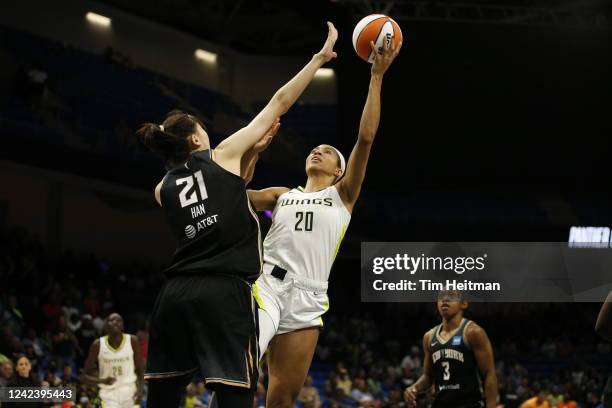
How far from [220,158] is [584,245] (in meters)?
20.4

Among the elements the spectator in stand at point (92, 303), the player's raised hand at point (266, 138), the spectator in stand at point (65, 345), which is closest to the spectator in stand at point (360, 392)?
the spectator in stand at point (65, 345)

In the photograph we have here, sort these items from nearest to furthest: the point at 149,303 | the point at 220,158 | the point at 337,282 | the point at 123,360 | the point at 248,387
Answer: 1. the point at 248,387
2. the point at 220,158
3. the point at 123,360
4. the point at 149,303
5. the point at 337,282

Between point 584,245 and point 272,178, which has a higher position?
point 272,178

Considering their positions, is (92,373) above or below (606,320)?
above

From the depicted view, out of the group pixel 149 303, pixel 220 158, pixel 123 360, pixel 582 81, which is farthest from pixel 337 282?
Result: pixel 220 158

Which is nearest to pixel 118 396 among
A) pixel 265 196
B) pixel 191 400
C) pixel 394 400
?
pixel 191 400

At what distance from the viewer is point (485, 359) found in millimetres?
7430

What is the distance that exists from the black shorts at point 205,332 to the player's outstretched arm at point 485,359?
11.6ft

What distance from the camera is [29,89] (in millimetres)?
20969

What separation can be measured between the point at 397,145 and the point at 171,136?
2167cm

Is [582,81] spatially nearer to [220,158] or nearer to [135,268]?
[135,268]

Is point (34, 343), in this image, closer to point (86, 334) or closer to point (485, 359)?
point (86, 334)

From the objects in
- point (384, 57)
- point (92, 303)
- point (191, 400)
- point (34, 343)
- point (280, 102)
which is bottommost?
point (191, 400)

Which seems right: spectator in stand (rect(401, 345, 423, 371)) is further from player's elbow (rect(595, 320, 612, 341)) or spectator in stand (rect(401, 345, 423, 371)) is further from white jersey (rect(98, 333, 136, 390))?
player's elbow (rect(595, 320, 612, 341))
